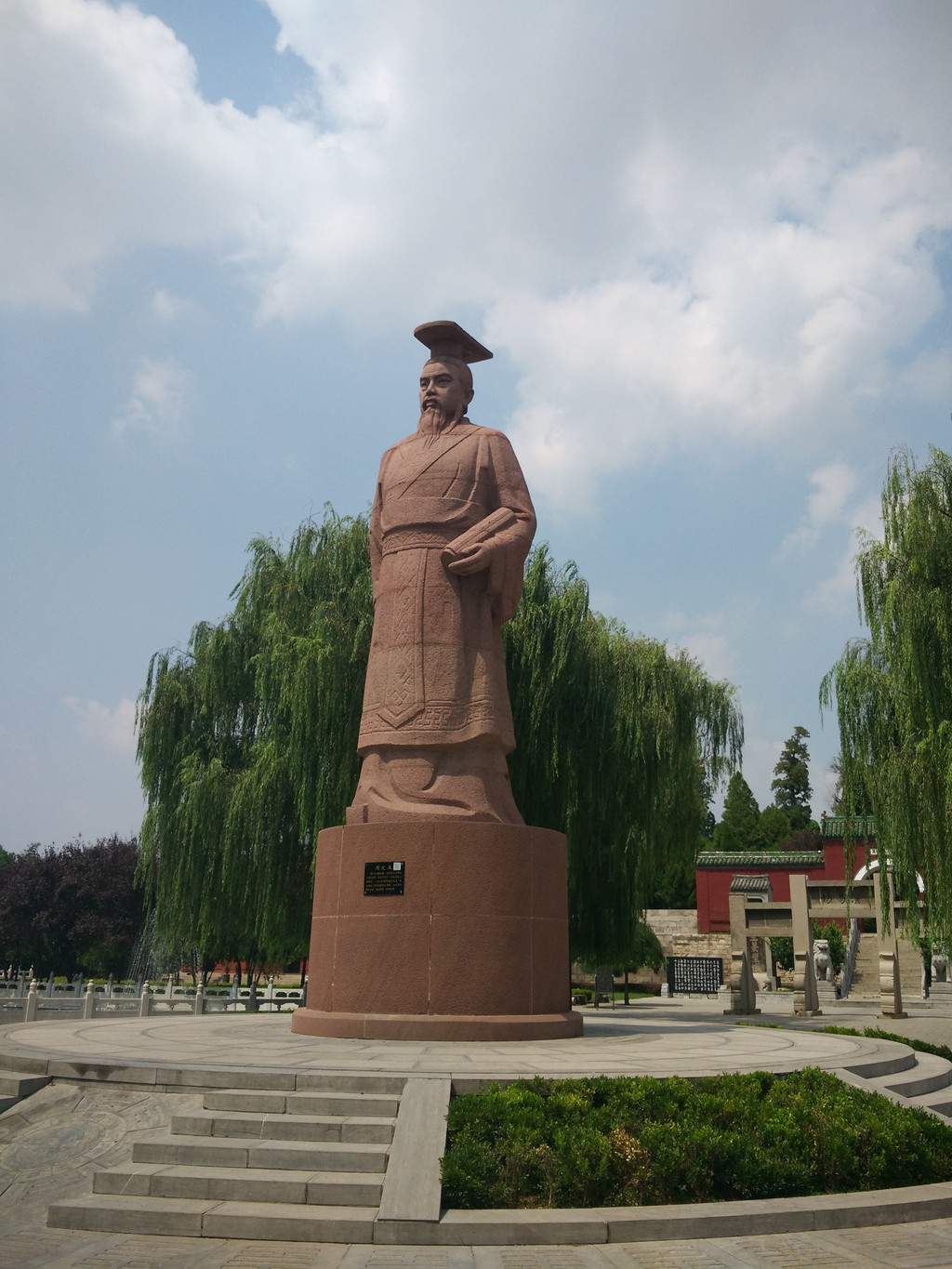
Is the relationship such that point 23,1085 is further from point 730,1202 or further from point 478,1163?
point 730,1202

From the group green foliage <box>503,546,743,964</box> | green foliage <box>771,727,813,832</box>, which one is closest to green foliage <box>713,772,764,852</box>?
green foliage <box>771,727,813,832</box>

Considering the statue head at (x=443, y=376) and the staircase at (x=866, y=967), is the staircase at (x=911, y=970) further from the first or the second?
the statue head at (x=443, y=376)

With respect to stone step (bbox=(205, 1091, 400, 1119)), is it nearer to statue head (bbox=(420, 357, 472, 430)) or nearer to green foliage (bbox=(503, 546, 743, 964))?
statue head (bbox=(420, 357, 472, 430))

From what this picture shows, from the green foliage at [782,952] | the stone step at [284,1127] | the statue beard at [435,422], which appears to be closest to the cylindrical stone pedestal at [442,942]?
the stone step at [284,1127]

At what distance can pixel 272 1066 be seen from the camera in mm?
6602

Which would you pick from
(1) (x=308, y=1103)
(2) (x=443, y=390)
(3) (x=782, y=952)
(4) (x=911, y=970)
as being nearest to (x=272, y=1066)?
(1) (x=308, y=1103)

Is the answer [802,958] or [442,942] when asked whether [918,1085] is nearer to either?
[442,942]

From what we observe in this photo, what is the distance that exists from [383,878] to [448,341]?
Answer: 567cm

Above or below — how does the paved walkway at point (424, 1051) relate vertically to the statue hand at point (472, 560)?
below

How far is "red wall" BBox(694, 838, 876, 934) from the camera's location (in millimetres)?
41719

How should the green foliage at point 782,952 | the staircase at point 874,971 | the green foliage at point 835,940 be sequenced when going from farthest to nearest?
the green foliage at point 782,952, the green foliage at point 835,940, the staircase at point 874,971

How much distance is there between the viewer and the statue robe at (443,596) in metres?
10.1

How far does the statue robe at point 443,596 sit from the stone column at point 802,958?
13788 mm

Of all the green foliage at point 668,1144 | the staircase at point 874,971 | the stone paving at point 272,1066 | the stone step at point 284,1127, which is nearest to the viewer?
the stone paving at point 272,1066
